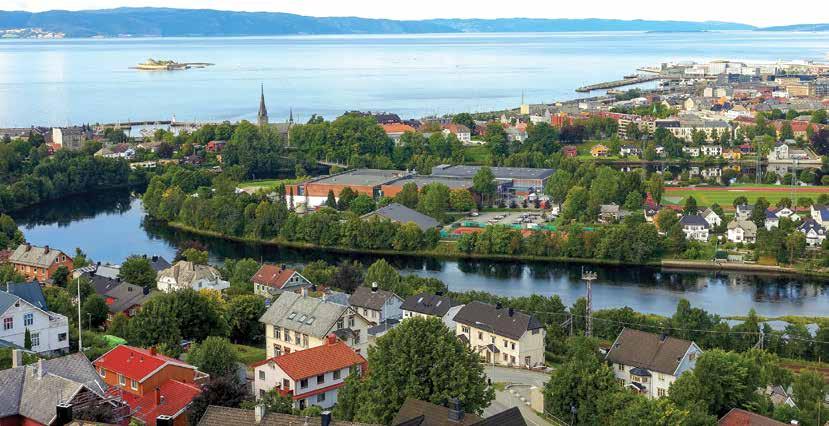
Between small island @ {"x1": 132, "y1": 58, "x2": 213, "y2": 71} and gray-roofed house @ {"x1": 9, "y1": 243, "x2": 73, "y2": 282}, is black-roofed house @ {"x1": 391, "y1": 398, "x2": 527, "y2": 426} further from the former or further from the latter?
small island @ {"x1": 132, "y1": 58, "x2": 213, "y2": 71}

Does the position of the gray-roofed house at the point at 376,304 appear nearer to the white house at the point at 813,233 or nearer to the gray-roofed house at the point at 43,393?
the gray-roofed house at the point at 43,393

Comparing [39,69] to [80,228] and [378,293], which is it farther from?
[378,293]

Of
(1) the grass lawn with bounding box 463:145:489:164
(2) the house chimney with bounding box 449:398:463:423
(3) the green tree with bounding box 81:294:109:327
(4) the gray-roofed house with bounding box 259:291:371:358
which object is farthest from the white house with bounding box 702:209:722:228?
(2) the house chimney with bounding box 449:398:463:423

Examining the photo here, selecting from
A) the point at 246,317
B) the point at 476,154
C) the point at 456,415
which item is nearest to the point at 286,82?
the point at 476,154

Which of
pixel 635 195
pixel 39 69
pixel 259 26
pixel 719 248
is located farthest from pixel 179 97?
pixel 259 26

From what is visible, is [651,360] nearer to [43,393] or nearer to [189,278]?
[43,393]
